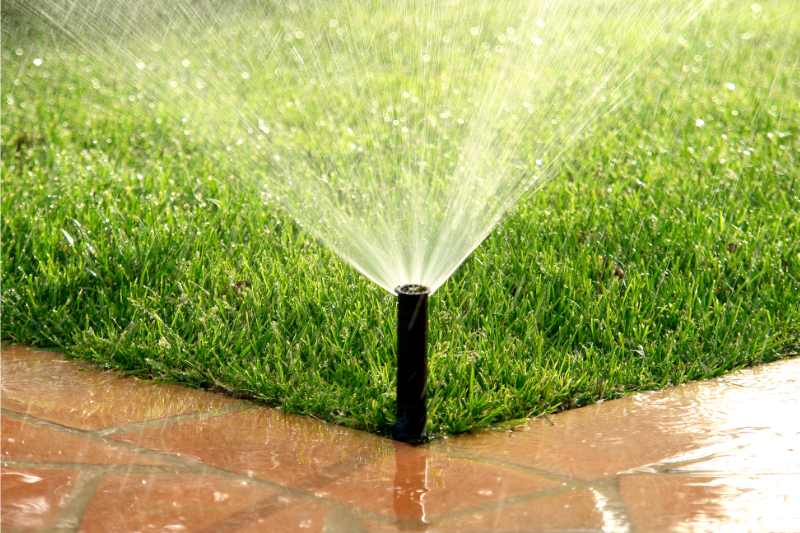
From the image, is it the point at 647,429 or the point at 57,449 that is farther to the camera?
the point at 647,429

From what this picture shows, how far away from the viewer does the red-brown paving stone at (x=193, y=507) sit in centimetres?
268

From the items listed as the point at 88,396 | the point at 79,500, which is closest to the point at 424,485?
the point at 79,500

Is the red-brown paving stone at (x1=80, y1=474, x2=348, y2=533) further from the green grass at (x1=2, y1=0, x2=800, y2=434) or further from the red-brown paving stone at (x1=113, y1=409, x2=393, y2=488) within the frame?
the green grass at (x1=2, y1=0, x2=800, y2=434)

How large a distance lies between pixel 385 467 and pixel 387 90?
4693mm

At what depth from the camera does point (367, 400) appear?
3.31 m

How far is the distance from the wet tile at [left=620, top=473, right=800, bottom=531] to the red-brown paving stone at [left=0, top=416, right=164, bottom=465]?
1.20 m

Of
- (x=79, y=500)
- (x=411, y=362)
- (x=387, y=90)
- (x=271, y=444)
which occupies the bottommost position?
(x=79, y=500)

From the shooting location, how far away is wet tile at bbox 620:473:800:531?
2672 millimetres

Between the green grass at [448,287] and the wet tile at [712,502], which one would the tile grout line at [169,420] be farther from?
the wet tile at [712,502]

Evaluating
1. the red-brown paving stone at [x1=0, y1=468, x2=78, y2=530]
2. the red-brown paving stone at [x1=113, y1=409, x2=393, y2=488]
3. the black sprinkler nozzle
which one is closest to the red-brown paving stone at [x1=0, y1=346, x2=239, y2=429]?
the red-brown paving stone at [x1=113, y1=409, x2=393, y2=488]

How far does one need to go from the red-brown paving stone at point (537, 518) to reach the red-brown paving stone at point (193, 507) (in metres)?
0.32

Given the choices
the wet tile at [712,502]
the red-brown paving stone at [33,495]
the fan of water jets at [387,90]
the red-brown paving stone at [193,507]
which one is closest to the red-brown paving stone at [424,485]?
the red-brown paving stone at [193,507]

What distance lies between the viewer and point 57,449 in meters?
3.13

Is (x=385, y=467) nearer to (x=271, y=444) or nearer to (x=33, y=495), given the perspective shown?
(x=271, y=444)
